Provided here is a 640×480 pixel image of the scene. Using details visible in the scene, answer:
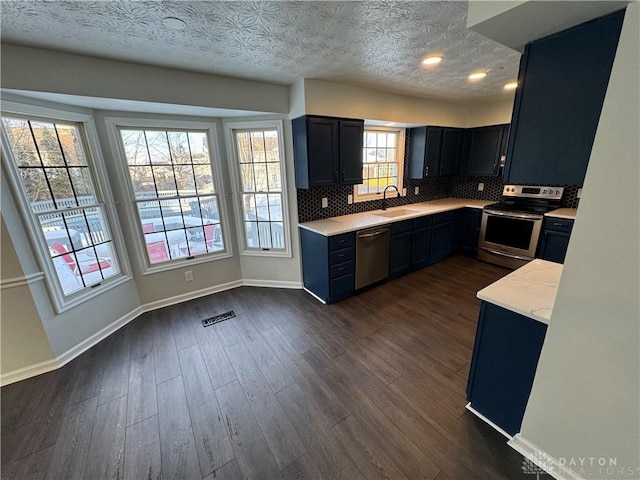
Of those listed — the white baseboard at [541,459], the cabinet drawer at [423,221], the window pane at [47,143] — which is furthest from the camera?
the cabinet drawer at [423,221]

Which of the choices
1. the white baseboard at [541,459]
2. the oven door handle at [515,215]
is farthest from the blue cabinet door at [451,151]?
the white baseboard at [541,459]

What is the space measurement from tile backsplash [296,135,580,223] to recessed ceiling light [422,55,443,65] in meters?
1.71

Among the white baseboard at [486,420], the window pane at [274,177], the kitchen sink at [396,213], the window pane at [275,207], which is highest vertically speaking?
Answer: the window pane at [274,177]

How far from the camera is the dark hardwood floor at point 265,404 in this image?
1.45m

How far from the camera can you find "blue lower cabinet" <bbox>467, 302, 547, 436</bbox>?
4.48 ft

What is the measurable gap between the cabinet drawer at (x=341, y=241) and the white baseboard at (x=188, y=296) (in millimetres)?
1582

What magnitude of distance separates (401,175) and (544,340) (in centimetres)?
339

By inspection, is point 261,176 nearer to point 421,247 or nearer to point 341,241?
point 341,241

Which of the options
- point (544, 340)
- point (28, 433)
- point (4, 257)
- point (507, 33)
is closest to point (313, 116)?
point (507, 33)

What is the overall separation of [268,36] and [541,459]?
3079mm

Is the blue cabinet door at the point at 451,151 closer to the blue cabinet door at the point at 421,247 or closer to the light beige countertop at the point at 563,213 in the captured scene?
the blue cabinet door at the point at 421,247

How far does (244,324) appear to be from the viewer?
9.05ft

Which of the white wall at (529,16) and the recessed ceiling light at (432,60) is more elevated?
the recessed ceiling light at (432,60)

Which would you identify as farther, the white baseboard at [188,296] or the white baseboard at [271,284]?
the white baseboard at [271,284]
